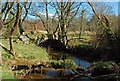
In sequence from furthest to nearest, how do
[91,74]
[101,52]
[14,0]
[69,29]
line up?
[69,29], [101,52], [14,0], [91,74]

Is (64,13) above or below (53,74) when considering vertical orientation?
above

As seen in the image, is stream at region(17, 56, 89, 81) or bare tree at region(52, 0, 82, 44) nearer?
stream at region(17, 56, 89, 81)

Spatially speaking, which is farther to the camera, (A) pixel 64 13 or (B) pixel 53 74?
(A) pixel 64 13

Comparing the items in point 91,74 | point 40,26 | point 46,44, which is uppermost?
point 40,26

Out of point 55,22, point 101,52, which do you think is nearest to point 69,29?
point 55,22

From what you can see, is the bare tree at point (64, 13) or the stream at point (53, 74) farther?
the bare tree at point (64, 13)

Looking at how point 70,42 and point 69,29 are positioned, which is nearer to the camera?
point 70,42

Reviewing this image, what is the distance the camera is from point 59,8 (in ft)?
81.7

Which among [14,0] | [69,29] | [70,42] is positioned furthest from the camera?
[69,29]

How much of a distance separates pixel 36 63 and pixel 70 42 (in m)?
9.77

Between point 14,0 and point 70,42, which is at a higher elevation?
point 14,0

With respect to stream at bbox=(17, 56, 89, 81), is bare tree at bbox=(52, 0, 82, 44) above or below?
above

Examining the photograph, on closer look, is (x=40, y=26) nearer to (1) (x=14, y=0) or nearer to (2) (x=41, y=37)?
(2) (x=41, y=37)

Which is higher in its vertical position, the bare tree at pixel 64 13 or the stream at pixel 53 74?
the bare tree at pixel 64 13
